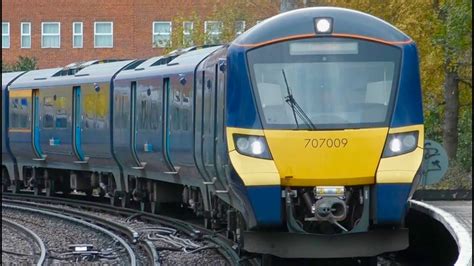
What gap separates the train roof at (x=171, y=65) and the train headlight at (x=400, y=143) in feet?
16.0

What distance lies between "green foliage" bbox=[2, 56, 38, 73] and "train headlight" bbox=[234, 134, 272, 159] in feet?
117

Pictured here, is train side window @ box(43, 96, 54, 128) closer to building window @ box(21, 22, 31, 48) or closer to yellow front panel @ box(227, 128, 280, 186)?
yellow front panel @ box(227, 128, 280, 186)

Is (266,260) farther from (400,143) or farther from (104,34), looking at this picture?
(104,34)

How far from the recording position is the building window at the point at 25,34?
169ft

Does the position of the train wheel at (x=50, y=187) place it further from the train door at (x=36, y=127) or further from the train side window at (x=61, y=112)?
the train side window at (x=61, y=112)

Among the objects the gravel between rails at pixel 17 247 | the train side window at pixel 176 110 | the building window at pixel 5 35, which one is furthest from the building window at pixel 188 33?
the train side window at pixel 176 110

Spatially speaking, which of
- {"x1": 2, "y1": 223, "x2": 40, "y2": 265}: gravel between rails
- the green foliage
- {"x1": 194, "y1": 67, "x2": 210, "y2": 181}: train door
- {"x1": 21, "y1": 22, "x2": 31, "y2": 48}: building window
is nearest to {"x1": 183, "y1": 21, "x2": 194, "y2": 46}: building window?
the green foliage

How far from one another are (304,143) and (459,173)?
1553 cm

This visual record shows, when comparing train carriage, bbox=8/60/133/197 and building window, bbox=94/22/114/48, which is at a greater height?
building window, bbox=94/22/114/48

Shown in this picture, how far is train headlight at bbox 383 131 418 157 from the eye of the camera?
11.0 meters

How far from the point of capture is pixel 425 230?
14.9 m

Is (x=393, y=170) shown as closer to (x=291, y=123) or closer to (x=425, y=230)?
(x=291, y=123)

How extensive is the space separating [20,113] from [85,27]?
2471cm

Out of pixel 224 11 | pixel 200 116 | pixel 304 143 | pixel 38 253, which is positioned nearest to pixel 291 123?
pixel 304 143
